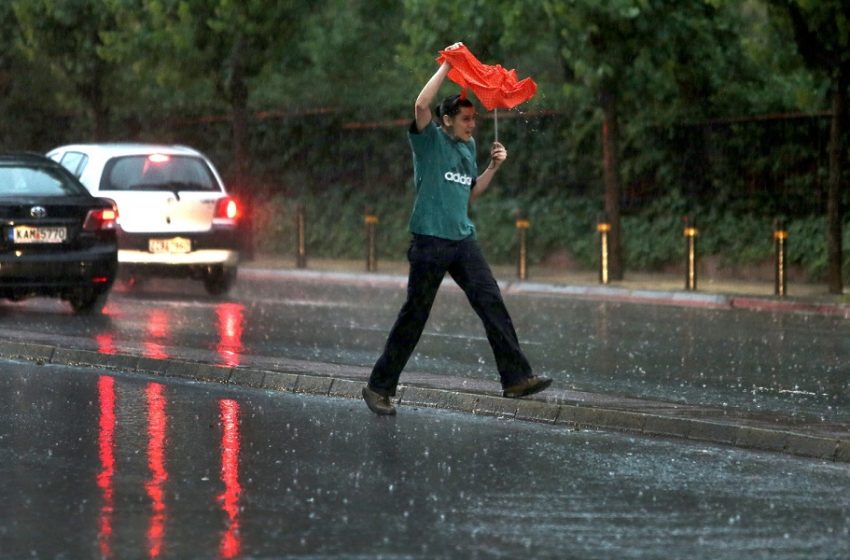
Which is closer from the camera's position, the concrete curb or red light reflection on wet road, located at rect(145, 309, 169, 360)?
the concrete curb

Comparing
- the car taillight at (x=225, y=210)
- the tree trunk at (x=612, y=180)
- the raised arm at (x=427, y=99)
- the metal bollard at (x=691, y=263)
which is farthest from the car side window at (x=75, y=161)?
the raised arm at (x=427, y=99)

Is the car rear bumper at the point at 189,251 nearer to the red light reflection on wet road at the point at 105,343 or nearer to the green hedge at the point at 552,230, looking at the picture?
the red light reflection on wet road at the point at 105,343

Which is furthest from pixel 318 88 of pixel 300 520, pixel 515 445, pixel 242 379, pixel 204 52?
pixel 300 520

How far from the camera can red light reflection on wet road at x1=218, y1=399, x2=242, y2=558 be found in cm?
717

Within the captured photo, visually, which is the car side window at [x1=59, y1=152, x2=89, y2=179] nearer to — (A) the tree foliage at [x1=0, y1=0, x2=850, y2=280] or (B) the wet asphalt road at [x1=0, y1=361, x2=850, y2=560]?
(A) the tree foliage at [x1=0, y1=0, x2=850, y2=280]

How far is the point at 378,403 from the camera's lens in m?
11.0

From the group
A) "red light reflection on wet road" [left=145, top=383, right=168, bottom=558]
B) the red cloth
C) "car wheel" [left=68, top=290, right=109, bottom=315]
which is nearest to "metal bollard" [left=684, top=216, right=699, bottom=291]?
"car wheel" [left=68, top=290, right=109, bottom=315]

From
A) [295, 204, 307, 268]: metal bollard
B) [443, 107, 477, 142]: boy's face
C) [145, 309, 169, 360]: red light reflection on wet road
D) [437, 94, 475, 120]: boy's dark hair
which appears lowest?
[145, 309, 169, 360]: red light reflection on wet road

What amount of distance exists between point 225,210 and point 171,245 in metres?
0.82

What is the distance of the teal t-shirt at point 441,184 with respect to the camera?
35.0 feet

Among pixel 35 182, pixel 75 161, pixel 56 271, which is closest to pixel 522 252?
pixel 75 161

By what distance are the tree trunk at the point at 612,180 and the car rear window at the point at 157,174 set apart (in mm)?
5730

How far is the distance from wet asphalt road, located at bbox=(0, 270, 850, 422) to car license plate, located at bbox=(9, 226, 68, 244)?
2.42 feet

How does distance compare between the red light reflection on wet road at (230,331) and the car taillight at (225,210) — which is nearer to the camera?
the red light reflection on wet road at (230,331)
